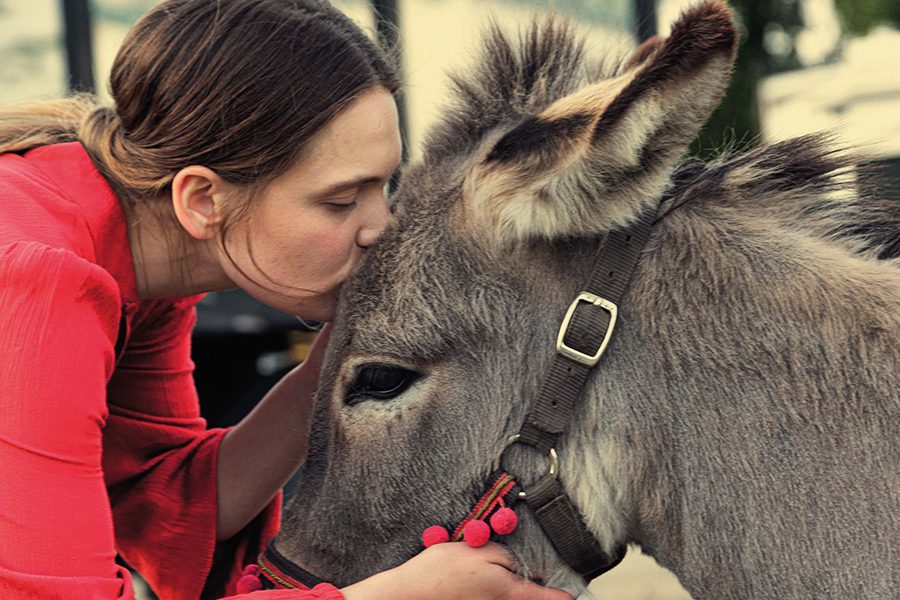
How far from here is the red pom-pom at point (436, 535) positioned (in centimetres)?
216

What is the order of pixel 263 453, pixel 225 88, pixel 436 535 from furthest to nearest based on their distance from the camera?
pixel 263 453
pixel 225 88
pixel 436 535

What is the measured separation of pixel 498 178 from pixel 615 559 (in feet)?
2.59

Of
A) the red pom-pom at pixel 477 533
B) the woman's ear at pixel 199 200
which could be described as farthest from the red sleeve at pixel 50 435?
the red pom-pom at pixel 477 533

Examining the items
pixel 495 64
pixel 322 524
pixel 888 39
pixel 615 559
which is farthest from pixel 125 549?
pixel 888 39

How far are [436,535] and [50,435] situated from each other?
28.9 inches

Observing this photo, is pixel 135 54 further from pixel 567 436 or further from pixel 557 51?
pixel 567 436

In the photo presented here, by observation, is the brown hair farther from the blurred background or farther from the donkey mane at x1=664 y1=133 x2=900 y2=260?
the blurred background

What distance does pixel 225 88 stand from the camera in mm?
2266

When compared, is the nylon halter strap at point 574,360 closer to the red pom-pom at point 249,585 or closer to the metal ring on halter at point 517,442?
the metal ring on halter at point 517,442

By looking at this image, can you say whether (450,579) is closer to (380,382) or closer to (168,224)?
(380,382)

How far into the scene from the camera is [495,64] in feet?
8.11

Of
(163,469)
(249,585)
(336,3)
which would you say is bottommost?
(163,469)

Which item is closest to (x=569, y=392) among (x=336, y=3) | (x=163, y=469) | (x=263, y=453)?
(x=263, y=453)

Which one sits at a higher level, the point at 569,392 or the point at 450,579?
the point at 569,392
